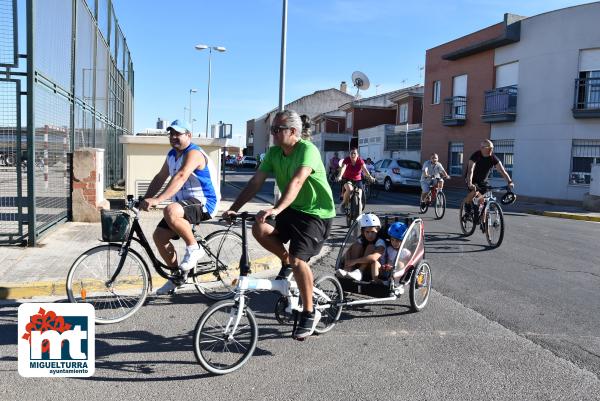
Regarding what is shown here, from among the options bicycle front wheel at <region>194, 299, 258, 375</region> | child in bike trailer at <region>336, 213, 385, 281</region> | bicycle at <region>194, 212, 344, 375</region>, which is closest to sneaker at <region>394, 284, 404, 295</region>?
child in bike trailer at <region>336, 213, 385, 281</region>

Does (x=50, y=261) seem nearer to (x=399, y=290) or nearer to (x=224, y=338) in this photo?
(x=224, y=338)

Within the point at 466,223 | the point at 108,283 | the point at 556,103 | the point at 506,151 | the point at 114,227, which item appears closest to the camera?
the point at 114,227

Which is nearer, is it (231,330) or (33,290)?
(231,330)

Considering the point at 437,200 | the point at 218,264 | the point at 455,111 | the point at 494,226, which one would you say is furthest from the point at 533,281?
the point at 455,111

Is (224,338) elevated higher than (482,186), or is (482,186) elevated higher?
(482,186)

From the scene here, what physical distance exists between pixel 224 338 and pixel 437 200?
10.1m

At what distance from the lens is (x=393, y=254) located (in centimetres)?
527

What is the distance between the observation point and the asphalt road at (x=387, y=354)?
3576mm

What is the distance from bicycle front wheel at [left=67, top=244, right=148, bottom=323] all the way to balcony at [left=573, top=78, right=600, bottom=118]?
19.5m

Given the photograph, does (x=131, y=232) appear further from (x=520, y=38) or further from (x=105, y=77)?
(x=520, y=38)

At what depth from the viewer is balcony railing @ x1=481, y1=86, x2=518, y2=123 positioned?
23.0 meters

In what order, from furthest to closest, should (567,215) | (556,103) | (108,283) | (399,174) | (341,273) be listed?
(399,174) → (556,103) → (567,215) → (341,273) → (108,283)

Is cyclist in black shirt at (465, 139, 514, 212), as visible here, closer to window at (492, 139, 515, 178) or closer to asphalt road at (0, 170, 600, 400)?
asphalt road at (0, 170, 600, 400)

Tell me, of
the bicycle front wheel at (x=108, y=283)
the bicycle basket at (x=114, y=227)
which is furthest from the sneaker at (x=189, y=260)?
the bicycle basket at (x=114, y=227)
